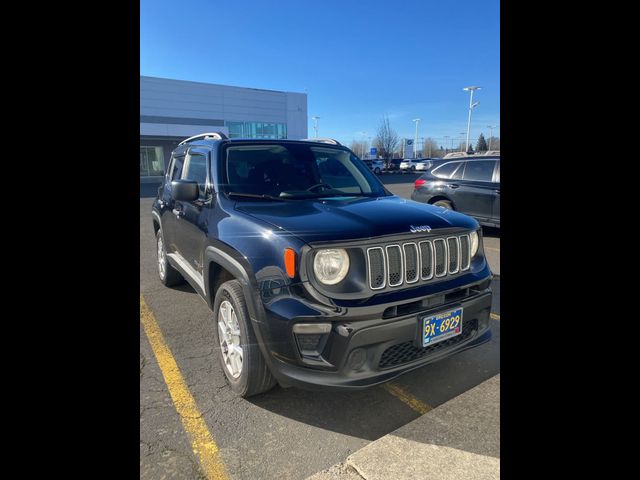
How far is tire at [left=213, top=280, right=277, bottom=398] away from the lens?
242 centimetres

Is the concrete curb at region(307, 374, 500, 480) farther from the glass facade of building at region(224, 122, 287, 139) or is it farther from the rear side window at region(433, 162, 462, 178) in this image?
the glass facade of building at region(224, 122, 287, 139)

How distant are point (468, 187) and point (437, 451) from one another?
7.09m

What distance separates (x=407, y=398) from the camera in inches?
107

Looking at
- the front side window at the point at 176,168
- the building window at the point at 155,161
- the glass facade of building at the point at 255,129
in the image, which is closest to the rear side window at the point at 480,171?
the front side window at the point at 176,168

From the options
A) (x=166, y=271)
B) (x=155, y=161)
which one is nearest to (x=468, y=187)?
(x=166, y=271)

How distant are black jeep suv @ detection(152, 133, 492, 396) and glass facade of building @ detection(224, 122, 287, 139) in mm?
37403

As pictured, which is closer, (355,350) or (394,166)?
(355,350)

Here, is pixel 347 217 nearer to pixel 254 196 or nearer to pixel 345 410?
pixel 254 196

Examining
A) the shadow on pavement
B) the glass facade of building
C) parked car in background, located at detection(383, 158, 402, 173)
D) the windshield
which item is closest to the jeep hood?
the windshield

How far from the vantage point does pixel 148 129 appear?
34.0 m
